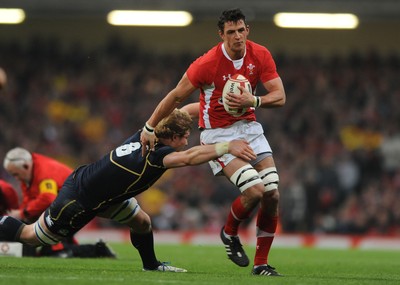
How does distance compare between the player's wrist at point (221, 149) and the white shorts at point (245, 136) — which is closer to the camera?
the player's wrist at point (221, 149)

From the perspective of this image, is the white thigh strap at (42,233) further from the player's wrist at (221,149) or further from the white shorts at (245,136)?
the player's wrist at (221,149)

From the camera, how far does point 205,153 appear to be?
360 inches

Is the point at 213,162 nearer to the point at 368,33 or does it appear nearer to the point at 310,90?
the point at 310,90

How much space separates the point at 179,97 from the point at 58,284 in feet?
8.54

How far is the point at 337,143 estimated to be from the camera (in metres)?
26.0

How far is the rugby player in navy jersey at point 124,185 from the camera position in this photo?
9281mm

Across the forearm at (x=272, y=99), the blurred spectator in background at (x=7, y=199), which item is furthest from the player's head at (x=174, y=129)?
the blurred spectator in background at (x=7, y=199)

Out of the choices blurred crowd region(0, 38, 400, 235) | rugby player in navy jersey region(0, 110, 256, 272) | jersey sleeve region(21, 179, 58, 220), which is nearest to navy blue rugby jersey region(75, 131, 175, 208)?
rugby player in navy jersey region(0, 110, 256, 272)

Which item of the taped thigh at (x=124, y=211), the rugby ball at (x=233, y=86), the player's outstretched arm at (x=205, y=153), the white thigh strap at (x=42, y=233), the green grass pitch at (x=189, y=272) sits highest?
the rugby ball at (x=233, y=86)

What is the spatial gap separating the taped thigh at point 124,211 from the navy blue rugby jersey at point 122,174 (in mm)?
340

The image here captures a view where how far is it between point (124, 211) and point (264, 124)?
54.0ft

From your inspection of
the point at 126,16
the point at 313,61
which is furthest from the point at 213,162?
the point at 313,61

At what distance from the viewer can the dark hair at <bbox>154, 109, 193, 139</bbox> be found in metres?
9.46

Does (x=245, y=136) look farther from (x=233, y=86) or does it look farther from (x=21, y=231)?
(x=21, y=231)
